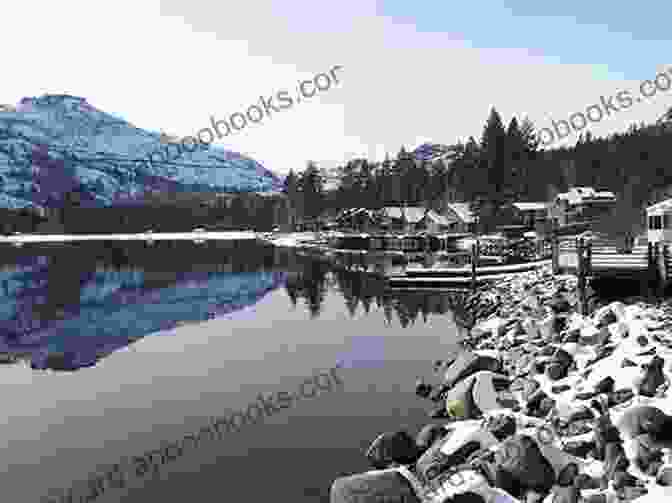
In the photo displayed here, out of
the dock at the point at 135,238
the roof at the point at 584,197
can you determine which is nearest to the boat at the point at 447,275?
the roof at the point at 584,197

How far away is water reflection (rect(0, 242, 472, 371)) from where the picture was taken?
27953mm

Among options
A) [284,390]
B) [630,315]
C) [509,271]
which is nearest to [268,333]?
[284,390]

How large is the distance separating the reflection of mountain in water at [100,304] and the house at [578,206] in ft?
154

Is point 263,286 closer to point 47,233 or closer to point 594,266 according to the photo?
point 594,266

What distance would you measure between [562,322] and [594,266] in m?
2.21

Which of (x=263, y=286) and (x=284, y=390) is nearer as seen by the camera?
(x=284, y=390)

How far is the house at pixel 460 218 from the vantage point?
84400 millimetres

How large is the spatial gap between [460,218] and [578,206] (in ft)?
59.9

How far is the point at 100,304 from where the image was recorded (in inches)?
1609

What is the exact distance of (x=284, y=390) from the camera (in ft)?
60.8

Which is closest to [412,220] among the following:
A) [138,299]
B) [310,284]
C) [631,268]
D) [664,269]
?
[310,284]

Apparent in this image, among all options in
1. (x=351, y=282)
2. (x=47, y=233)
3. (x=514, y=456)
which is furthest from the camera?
(x=47, y=233)

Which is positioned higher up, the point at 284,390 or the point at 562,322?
the point at 562,322

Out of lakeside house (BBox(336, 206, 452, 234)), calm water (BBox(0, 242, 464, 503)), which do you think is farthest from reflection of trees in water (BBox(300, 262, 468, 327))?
lakeside house (BBox(336, 206, 452, 234))
